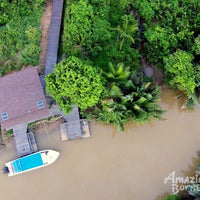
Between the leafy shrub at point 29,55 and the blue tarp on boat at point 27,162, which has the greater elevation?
the leafy shrub at point 29,55

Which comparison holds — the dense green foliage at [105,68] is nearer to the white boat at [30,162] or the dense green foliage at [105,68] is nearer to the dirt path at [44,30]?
the dirt path at [44,30]

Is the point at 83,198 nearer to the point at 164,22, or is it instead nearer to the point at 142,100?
the point at 142,100

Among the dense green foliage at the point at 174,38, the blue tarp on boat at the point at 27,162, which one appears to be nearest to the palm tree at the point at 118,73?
the dense green foliage at the point at 174,38

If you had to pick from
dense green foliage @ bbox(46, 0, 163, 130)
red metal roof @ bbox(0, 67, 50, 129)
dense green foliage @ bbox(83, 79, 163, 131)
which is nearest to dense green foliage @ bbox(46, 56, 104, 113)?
dense green foliage @ bbox(46, 0, 163, 130)

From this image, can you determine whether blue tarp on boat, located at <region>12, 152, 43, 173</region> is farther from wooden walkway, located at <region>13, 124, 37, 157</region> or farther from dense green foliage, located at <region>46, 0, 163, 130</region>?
dense green foliage, located at <region>46, 0, 163, 130</region>

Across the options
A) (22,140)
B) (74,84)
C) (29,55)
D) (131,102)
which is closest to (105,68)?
(131,102)

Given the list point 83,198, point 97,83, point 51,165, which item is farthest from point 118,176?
point 97,83

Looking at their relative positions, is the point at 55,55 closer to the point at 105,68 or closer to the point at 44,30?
the point at 44,30
